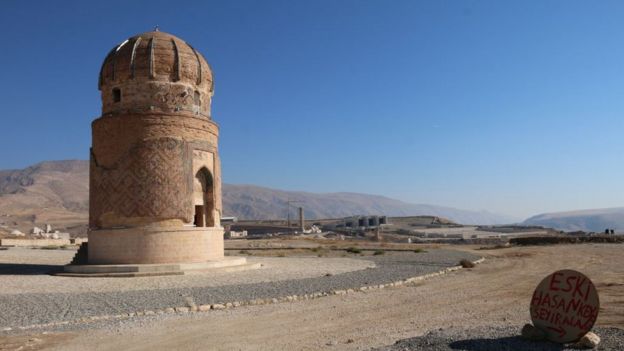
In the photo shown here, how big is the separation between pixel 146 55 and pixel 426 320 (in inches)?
538

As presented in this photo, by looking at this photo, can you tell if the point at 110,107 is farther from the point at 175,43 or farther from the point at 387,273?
the point at 387,273

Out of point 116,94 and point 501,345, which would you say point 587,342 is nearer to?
point 501,345

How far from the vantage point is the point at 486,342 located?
6.10m

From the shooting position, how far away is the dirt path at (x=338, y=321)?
695cm

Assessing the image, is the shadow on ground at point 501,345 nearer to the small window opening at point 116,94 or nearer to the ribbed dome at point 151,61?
the ribbed dome at point 151,61

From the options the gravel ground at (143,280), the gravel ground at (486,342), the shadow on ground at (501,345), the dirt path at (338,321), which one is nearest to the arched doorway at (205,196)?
the gravel ground at (143,280)

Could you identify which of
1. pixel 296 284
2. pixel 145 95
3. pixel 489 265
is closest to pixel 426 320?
pixel 296 284

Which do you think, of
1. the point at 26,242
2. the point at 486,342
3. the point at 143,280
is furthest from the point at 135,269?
the point at 26,242

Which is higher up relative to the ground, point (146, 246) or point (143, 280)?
point (146, 246)

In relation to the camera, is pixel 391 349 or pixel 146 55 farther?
pixel 146 55

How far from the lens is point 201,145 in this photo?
18312 mm

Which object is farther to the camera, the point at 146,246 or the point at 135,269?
the point at 146,246

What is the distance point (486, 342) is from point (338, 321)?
2.80 m

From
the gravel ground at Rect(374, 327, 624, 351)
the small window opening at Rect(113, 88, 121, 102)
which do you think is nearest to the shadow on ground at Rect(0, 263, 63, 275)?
the small window opening at Rect(113, 88, 121, 102)
